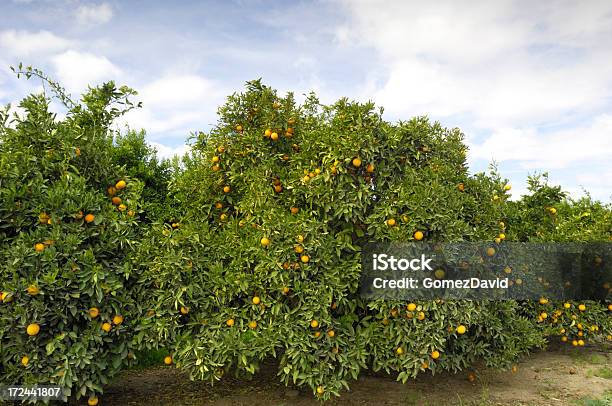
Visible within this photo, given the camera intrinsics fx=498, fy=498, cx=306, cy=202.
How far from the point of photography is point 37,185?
188 inches

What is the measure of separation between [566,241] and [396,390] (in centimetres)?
380

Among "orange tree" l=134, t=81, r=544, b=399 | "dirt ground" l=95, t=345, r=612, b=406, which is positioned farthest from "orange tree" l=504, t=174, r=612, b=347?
"orange tree" l=134, t=81, r=544, b=399

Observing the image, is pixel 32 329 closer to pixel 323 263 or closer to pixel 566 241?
pixel 323 263

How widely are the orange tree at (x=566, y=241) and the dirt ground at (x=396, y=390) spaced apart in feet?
2.19

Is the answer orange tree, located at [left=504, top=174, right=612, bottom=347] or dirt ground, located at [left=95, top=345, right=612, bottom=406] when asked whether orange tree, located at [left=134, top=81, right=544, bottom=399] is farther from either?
orange tree, located at [left=504, top=174, right=612, bottom=347]

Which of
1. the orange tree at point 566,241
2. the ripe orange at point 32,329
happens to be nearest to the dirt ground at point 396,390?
the orange tree at point 566,241

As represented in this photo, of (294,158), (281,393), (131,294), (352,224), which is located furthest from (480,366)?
(131,294)

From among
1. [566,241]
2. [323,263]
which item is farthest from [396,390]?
[566,241]

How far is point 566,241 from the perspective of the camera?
25.7ft

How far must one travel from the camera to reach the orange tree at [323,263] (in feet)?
15.9

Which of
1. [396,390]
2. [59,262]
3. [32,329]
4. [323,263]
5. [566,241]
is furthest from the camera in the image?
[566,241]

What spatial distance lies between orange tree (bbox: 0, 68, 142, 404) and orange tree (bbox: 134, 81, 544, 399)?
0.35 meters

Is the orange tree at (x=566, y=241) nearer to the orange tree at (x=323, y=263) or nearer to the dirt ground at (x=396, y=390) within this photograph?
the dirt ground at (x=396, y=390)

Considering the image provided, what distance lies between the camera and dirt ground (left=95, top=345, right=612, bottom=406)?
5859mm
